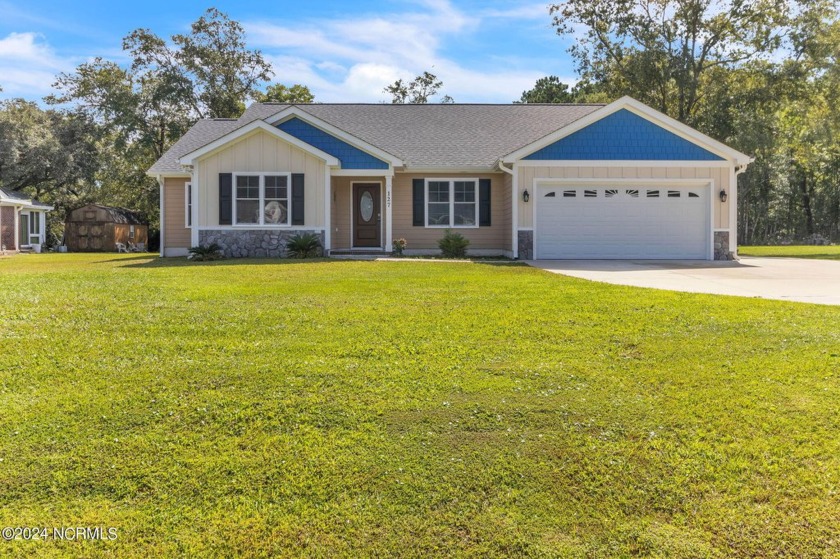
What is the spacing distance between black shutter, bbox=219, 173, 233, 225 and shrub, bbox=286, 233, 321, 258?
175cm

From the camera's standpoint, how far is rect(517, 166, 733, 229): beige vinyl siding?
49.9 ft

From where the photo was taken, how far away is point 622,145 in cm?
1524

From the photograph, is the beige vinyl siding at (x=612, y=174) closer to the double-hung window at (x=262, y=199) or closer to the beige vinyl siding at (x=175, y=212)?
the double-hung window at (x=262, y=199)

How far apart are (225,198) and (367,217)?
158 inches

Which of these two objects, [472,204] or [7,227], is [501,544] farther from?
[7,227]

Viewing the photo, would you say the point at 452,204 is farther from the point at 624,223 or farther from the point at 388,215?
the point at 624,223

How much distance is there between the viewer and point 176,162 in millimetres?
17281

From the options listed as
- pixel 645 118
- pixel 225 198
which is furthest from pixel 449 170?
pixel 225 198

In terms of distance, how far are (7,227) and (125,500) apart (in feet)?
85.6

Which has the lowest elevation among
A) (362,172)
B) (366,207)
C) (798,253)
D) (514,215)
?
(798,253)

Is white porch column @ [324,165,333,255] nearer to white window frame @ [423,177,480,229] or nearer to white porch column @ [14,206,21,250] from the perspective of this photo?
white window frame @ [423,177,480,229]

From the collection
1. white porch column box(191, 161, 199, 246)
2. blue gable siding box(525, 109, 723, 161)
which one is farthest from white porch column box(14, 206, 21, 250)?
blue gable siding box(525, 109, 723, 161)

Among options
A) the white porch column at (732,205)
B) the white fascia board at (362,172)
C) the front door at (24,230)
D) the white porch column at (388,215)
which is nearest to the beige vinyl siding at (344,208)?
the white porch column at (388,215)

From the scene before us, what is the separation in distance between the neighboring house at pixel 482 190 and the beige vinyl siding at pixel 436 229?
0.10ft
